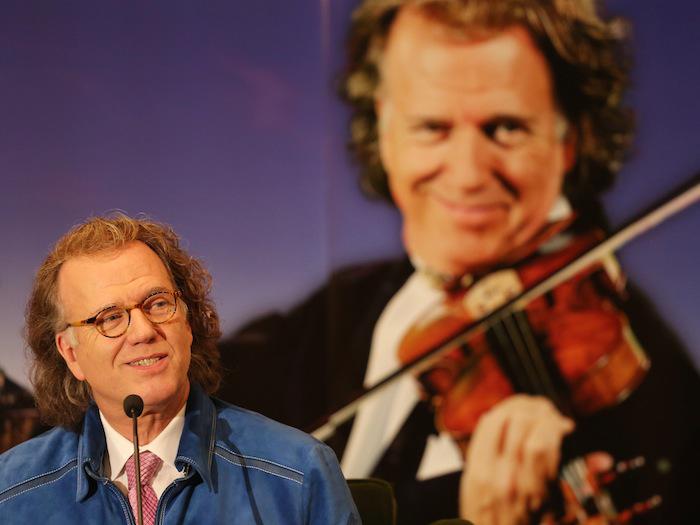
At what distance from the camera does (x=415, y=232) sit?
2928mm

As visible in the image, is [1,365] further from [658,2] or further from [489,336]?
[658,2]

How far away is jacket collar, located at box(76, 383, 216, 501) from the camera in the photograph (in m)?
1.31

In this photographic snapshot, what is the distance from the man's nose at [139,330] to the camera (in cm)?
131

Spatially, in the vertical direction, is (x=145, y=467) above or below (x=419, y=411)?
above

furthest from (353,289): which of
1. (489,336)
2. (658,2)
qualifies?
(658,2)

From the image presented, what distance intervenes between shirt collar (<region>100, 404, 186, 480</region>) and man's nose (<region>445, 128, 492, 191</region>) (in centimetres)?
170

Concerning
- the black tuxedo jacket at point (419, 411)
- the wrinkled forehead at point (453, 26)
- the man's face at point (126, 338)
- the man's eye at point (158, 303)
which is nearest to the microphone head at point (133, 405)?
the man's face at point (126, 338)

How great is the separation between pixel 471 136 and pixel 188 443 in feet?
5.87

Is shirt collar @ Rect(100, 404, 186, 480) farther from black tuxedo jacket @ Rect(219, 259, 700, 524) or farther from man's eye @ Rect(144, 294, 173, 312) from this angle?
black tuxedo jacket @ Rect(219, 259, 700, 524)

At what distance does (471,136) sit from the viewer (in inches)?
112

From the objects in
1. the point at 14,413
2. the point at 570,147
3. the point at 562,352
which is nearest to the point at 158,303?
the point at 14,413

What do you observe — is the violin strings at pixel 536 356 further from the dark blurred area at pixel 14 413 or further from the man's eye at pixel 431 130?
the dark blurred area at pixel 14 413

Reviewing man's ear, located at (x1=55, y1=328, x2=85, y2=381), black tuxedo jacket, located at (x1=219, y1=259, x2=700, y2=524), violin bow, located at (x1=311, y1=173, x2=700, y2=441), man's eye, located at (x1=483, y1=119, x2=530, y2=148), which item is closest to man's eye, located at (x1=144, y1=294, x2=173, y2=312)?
man's ear, located at (x1=55, y1=328, x2=85, y2=381)

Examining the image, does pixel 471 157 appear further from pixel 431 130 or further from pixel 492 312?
pixel 492 312
